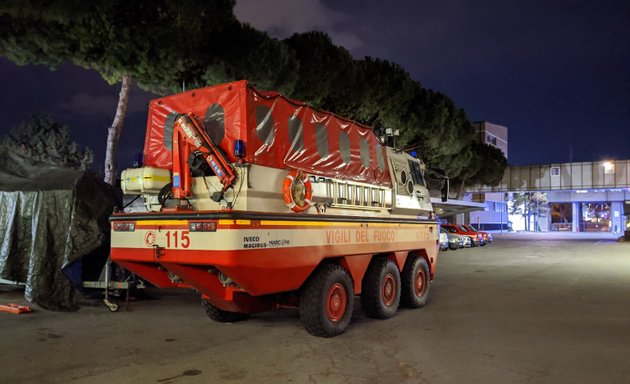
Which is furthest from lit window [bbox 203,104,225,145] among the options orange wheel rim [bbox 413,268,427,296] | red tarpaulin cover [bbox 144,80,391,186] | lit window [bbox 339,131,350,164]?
orange wheel rim [bbox 413,268,427,296]

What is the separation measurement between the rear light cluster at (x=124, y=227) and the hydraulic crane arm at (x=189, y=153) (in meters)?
0.85

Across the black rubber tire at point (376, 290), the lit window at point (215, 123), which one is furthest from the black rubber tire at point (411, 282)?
the lit window at point (215, 123)

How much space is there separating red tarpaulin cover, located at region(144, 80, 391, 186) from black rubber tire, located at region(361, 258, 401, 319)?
145 centimetres

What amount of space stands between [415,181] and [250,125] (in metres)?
4.88

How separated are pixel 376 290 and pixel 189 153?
12.6ft

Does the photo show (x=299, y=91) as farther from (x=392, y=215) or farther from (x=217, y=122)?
(x=217, y=122)

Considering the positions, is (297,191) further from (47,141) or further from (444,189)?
(47,141)

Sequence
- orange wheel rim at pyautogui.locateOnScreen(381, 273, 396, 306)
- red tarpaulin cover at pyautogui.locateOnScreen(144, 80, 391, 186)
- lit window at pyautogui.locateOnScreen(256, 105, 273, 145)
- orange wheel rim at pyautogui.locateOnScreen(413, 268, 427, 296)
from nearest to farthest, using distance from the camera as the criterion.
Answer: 1. red tarpaulin cover at pyautogui.locateOnScreen(144, 80, 391, 186)
2. lit window at pyautogui.locateOnScreen(256, 105, 273, 145)
3. orange wheel rim at pyautogui.locateOnScreen(381, 273, 396, 306)
4. orange wheel rim at pyautogui.locateOnScreen(413, 268, 427, 296)

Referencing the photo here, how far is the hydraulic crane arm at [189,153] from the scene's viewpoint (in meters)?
6.79

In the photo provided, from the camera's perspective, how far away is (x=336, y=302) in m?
7.99

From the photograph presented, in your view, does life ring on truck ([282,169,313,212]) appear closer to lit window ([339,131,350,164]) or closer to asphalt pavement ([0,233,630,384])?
lit window ([339,131,350,164])

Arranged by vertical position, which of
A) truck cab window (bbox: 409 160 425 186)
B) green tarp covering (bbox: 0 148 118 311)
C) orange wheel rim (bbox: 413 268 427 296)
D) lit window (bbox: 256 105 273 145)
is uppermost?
lit window (bbox: 256 105 273 145)

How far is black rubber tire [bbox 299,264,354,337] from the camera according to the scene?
7.52 m

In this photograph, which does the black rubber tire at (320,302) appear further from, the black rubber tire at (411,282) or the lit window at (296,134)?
the black rubber tire at (411,282)
